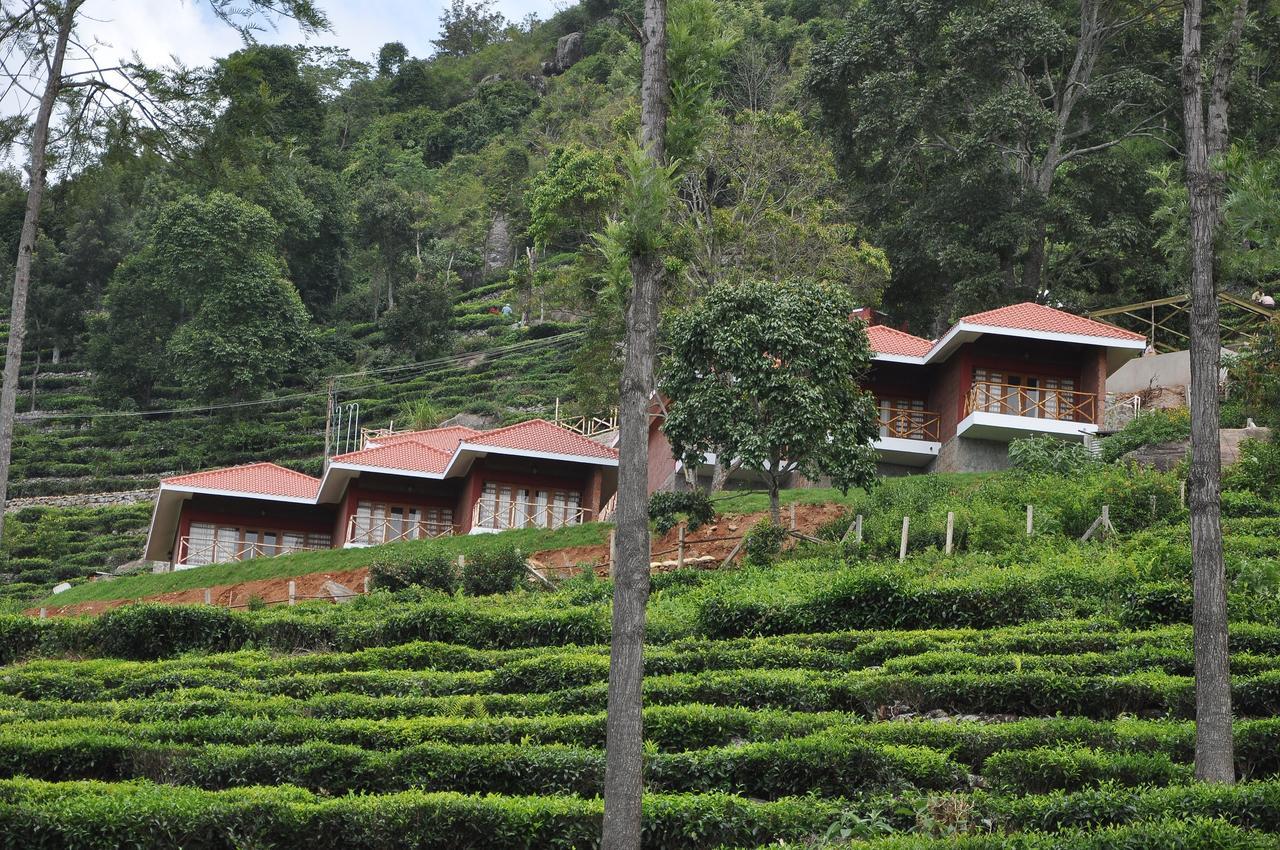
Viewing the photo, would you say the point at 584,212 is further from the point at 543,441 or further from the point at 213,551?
the point at 213,551

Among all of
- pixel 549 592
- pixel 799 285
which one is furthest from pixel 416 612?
pixel 799 285

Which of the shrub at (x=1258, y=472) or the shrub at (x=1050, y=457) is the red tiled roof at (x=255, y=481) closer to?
the shrub at (x=1050, y=457)

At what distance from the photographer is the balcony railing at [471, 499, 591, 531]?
146 ft

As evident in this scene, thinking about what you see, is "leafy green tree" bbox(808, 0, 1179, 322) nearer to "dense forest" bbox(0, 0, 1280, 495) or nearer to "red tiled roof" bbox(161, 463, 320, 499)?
"dense forest" bbox(0, 0, 1280, 495)

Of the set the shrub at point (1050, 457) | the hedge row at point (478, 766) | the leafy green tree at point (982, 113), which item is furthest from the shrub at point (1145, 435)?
the hedge row at point (478, 766)

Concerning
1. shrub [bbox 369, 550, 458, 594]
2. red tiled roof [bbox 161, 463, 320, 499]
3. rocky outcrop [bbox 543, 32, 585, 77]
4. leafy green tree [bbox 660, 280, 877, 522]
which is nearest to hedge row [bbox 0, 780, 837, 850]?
shrub [bbox 369, 550, 458, 594]

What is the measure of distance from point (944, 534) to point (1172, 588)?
7.48m

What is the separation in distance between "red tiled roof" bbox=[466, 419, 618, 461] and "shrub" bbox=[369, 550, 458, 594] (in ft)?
29.8

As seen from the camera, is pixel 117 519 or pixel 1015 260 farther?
pixel 117 519

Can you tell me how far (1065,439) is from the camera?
4194 cm

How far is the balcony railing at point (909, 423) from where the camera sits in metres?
44.4

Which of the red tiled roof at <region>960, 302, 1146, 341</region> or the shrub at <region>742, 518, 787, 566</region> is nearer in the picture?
the shrub at <region>742, 518, 787, 566</region>

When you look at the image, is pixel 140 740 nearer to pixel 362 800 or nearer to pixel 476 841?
pixel 362 800

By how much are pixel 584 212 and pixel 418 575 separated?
67.5 feet
